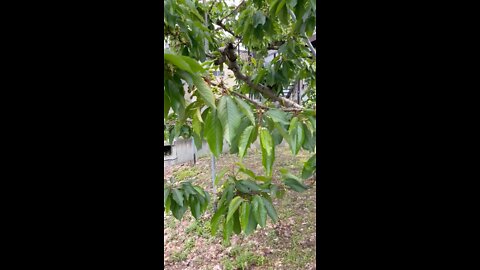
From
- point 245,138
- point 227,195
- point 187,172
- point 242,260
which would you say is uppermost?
point 245,138

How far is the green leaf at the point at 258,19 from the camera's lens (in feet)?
5.29

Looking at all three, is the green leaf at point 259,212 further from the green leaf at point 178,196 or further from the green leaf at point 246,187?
the green leaf at point 178,196

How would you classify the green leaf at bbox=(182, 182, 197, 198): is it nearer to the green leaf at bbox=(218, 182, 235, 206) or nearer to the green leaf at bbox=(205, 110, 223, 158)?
the green leaf at bbox=(218, 182, 235, 206)

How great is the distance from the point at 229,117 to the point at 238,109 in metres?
0.05

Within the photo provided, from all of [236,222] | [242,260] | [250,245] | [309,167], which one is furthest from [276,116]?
[250,245]

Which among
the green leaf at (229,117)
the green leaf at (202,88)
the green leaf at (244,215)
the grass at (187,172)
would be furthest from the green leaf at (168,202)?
the grass at (187,172)

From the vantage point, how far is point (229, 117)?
2.31 feet

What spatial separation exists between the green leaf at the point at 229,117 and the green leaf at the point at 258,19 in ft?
3.45

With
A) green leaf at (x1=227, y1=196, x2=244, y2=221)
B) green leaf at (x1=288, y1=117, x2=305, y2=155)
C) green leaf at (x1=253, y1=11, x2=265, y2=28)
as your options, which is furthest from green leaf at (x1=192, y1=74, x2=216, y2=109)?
green leaf at (x1=253, y1=11, x2=265, y2=28)

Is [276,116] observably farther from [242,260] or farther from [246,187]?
[242,260]

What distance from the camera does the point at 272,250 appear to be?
2811mm
